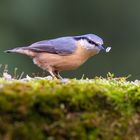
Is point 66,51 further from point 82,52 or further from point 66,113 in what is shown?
point 66,113

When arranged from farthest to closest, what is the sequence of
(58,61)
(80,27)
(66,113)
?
(80,27), (58,61), (66,113)

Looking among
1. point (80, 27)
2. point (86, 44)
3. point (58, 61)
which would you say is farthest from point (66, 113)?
point (80, 27)

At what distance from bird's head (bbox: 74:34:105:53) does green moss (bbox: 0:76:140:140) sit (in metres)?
2.11

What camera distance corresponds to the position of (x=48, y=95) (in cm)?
241

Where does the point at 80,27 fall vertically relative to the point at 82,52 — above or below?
above

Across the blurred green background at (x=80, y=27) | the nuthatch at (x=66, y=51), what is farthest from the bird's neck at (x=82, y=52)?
the blurred green background at (x=80, y=27)

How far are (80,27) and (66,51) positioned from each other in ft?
33.8

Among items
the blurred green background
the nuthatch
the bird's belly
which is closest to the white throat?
the nuthatch

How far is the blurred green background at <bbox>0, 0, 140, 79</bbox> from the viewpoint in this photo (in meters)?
12.6

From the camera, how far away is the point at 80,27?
15148mm

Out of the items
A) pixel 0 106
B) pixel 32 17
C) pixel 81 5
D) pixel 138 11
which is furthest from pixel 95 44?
pixel 81 5

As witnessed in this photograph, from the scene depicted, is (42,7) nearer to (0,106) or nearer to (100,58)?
(100,58)

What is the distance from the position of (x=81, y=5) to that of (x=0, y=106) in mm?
14471

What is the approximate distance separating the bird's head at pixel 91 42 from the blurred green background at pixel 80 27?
5.80 m
